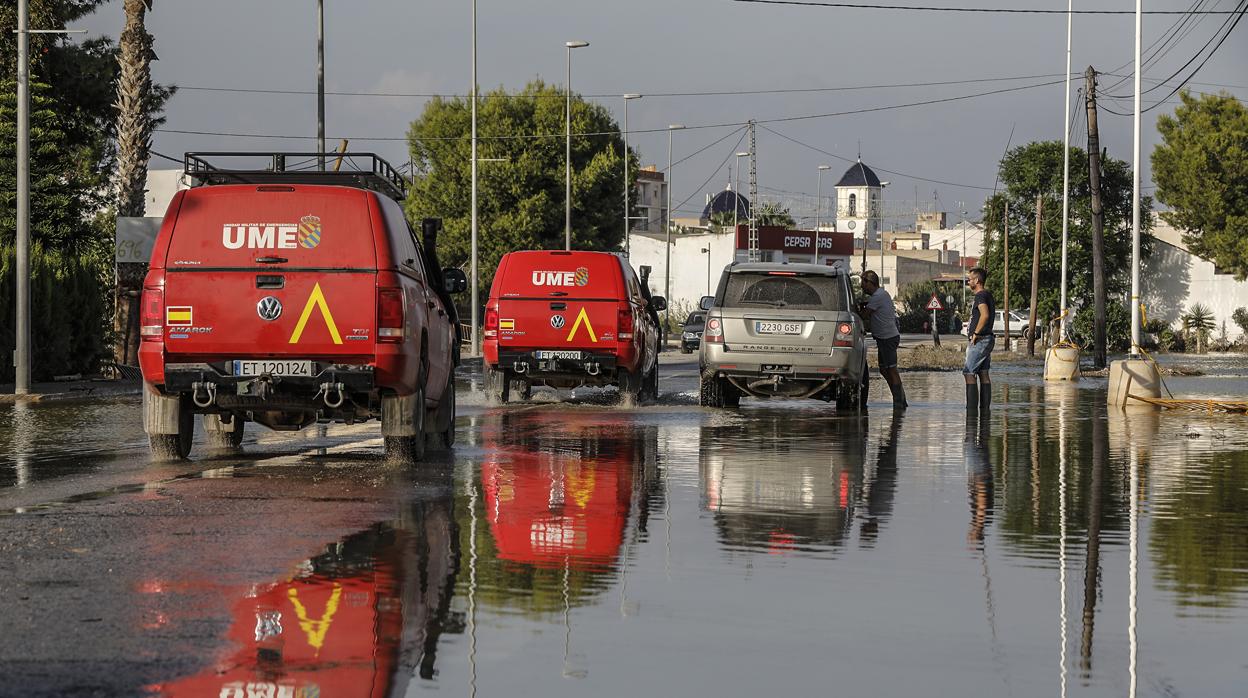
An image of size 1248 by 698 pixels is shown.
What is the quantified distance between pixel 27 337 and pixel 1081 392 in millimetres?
16943

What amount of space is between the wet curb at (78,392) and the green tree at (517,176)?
39.6 meters

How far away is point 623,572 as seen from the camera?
8211 mm

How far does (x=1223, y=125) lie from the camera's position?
75.6 metres

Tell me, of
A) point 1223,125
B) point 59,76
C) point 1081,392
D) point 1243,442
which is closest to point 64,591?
point 1243,442

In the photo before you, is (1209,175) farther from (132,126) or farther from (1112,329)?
(132,126)

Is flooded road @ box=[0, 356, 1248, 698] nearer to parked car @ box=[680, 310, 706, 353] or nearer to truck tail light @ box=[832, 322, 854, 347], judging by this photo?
truck tail light @ box=[832, 322, 854, 347]

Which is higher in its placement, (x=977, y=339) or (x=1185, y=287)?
(x=1185, y=287)

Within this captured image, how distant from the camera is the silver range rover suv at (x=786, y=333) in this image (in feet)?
67.3

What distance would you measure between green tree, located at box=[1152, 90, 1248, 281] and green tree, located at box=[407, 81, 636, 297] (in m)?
25.3

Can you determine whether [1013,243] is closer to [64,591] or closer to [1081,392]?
[1081,392]

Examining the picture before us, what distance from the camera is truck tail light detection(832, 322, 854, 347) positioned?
2045 centimetres

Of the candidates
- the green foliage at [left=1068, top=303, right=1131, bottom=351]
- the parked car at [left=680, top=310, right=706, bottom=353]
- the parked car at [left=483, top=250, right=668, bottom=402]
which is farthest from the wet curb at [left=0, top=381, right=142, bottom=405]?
the green foliage at [left=1068, top=303, right=1131, bottom=351]

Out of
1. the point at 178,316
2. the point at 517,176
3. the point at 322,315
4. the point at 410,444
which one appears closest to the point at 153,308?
the point at 178,316

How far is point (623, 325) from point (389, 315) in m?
9.46
